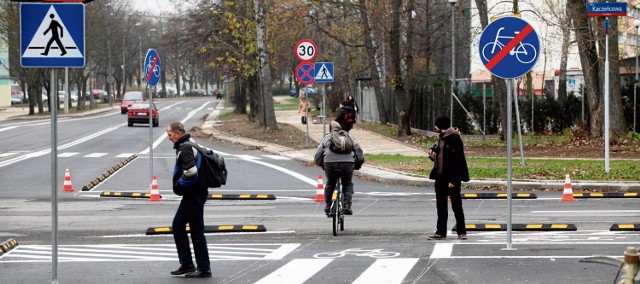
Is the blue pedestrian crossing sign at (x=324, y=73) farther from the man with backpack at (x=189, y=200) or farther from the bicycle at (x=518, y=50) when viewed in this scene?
the man with backpack at (x=189, y=200)

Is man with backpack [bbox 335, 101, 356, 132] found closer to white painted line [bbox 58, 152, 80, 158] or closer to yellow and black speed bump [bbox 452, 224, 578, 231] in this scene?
yellow and black speed bump [bbox 452, 224, 578, 231]

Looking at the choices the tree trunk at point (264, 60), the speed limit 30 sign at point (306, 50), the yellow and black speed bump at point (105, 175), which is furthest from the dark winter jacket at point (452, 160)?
the tree trunk at point (264, 60)

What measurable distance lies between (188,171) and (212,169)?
0.87 feet

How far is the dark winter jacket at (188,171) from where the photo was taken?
34.2 feet

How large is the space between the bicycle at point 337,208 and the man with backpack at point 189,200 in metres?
3.52

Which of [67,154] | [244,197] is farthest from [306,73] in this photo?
[244,197]

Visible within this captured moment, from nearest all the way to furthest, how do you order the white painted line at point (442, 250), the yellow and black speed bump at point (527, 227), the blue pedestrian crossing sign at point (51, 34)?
the blue pedestrian crossing sign at point (51, 34) → the white painted line at point (442, 250) → the yellow and black speed bump at point (527, 227)

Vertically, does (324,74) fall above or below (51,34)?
above

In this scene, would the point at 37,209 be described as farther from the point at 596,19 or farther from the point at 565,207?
the point at 596,19

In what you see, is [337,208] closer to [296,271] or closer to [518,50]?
[296,271]

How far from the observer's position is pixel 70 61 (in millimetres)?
8805

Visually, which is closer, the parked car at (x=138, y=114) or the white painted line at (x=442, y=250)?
the white painted line at (x=442, y=250)

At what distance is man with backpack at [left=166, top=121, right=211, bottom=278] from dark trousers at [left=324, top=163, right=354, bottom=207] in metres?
4.04

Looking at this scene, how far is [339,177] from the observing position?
14688 millimetres
